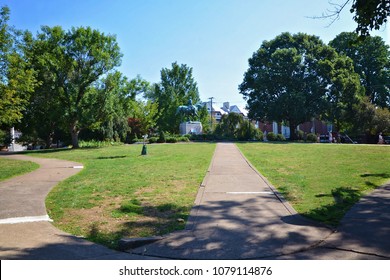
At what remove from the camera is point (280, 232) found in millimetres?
5227

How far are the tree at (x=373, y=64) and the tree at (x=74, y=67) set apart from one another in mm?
42594

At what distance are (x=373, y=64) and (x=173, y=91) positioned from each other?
3831 centimetres

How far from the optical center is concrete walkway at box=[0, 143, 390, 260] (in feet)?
14.3

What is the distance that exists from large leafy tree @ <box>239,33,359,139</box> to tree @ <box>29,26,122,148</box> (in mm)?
23938

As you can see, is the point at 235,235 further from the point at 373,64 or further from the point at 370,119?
the point at 373,64

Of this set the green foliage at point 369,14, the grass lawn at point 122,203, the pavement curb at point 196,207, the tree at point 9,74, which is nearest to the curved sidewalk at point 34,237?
the grass lawn at point 122,203

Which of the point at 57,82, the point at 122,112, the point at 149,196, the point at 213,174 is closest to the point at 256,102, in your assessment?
the point at 122,112

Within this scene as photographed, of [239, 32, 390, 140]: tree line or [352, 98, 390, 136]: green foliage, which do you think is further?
[239, 32, 390, 140]: tree line

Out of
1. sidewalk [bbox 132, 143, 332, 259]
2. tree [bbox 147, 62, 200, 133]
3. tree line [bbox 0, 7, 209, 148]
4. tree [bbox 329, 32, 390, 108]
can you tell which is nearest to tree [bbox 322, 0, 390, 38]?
sidewalk [bbox 132, 143, 332, 259]

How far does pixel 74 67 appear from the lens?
31297 mm

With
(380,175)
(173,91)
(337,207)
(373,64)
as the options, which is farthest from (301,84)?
(337,207)

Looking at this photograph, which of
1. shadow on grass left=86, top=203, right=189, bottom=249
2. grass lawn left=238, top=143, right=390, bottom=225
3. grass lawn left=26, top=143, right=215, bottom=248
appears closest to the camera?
shadow on grass left=86, top=203, right=189, bottom=249

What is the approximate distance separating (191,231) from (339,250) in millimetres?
2292

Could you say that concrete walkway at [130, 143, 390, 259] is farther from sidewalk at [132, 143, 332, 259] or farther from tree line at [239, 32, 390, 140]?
tree line at [239, 32, 390, 140]
